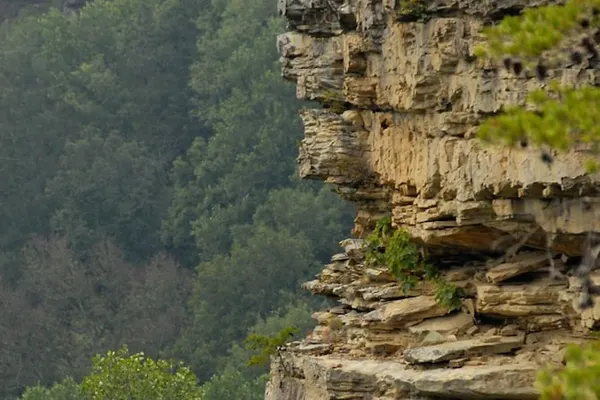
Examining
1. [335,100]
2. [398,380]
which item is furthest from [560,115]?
[335,100]

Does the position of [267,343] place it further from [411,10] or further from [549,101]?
[549,101]

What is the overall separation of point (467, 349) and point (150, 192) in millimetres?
63957

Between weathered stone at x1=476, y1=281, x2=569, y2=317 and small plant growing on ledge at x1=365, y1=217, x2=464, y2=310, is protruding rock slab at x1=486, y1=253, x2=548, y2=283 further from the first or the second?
small plant growing on ledge at x1=365, y1=217, x2=464, y2=310

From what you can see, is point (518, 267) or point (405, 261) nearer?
point (518, 267)

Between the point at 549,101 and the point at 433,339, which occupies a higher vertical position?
the point at 549,101

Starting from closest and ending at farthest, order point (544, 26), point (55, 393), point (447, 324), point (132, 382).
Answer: point (544, 26)
point (447, 324)
point (132, 382)
point (55, 393)

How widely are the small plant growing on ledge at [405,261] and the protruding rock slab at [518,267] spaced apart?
1108 millimetres

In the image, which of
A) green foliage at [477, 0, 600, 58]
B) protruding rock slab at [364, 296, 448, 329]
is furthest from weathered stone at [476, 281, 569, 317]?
green foliage at [477, 0, 600, 58]

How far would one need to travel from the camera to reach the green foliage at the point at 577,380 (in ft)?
59.5

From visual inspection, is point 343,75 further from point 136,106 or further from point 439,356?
point 136,106

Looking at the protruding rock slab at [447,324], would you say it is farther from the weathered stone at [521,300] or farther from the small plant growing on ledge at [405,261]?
the weathered stone at [521,300]

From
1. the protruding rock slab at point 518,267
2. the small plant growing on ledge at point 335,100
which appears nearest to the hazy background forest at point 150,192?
the small plant growing on ledge at point 335,100

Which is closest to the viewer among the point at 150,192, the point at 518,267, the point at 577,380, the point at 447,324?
the point at 577,380

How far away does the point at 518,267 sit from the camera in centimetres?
2548
